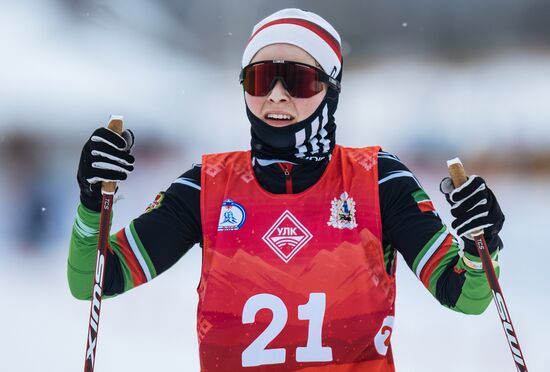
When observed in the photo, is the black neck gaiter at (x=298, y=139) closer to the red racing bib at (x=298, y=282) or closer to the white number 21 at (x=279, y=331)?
the red racing bib at (x=298, y=282)

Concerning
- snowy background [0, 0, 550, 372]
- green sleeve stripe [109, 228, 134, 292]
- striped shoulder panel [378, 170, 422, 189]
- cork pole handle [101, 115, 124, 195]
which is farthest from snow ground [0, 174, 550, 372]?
cork pole handle [101, 115, 124, 195]

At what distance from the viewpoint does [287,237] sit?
202 centimetres

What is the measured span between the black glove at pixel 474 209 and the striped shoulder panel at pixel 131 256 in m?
0.87

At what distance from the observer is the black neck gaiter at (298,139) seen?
2113 millimetres

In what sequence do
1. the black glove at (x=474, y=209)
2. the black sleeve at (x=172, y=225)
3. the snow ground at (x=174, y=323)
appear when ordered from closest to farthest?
the black glove at (x=474, y=209) < the black sleeve at (x=172, y=225) < the snow ground at (x=174, y=323)

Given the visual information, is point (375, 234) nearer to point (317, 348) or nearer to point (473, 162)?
point (317, 348)

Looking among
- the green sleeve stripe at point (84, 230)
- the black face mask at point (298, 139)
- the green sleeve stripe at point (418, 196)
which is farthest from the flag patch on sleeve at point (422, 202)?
the green sleeve stripe at point (84, 230)

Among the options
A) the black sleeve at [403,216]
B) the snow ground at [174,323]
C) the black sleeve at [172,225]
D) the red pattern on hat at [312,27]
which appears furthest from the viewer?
the snow ground at [174,323]

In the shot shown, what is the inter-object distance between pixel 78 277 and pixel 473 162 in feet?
14.6

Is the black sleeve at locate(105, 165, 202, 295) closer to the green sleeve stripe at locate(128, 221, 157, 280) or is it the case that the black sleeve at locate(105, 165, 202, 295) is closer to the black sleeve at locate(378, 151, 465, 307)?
the green sleeve stripe at locate(128, 221, 157, 280)

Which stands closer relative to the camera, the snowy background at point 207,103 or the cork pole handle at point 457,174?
the cork pole handle at point 457,174

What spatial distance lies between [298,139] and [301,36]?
0.31 meters

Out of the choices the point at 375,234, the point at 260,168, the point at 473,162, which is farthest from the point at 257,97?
the point at 473,162

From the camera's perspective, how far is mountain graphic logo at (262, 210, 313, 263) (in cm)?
201
